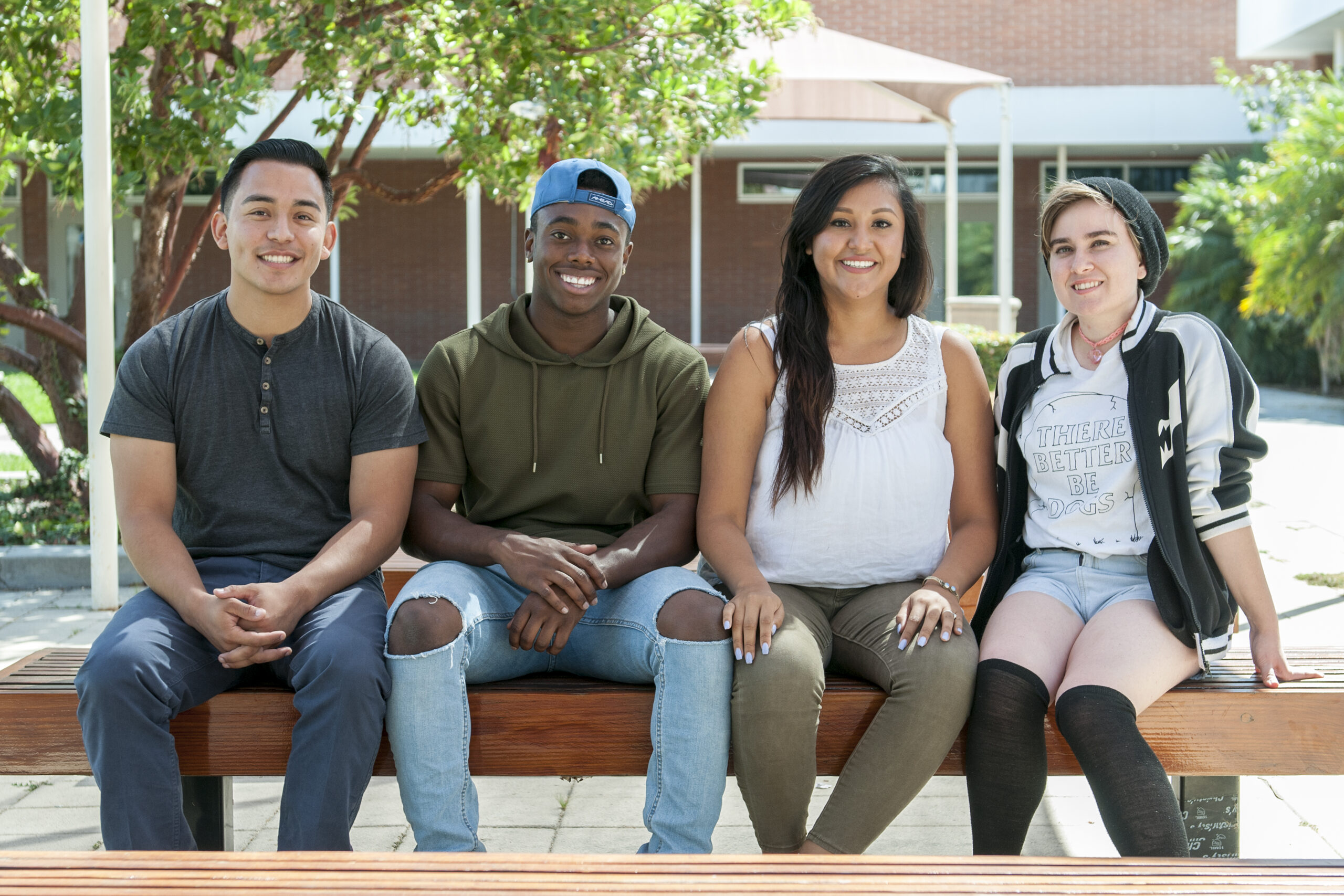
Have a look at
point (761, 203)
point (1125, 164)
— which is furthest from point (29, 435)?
point (1125, 164)

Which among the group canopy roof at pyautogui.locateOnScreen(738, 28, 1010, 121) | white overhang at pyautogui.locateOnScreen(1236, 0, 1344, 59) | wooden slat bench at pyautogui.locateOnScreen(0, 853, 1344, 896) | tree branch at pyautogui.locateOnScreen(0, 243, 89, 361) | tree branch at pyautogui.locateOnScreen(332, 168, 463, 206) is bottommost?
wooden slat bench at pyautogui.locateOnScreen(0, 853, 1344, 896)

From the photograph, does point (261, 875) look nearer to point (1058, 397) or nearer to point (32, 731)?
point (32, 731)

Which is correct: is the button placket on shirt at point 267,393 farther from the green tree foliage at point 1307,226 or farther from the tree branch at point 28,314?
the green tree foliage at point 1307,226

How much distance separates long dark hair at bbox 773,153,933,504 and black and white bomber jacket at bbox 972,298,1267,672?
1.72 ft

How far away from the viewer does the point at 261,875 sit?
1.74 m

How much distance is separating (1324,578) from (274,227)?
5123mm

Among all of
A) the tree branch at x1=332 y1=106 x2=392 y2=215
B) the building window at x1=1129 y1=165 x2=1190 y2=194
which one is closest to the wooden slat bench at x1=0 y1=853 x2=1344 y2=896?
the tree branch at x1=332 y1=106 x2=392 y2=215

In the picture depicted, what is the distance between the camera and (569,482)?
2842 millimetres

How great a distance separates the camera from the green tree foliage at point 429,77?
540cm

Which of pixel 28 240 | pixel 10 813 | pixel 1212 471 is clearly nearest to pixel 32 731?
pixel 10 813

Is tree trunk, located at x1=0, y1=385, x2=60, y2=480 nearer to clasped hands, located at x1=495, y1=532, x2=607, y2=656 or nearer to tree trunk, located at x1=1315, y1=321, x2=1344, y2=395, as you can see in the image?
clasped hands, located at x1=495, y1=532, x2=607, y2=656

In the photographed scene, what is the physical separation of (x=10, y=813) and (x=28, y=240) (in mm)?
20572

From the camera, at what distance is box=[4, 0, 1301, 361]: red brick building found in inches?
835

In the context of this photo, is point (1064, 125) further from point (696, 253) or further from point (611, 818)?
point (611, 818)
